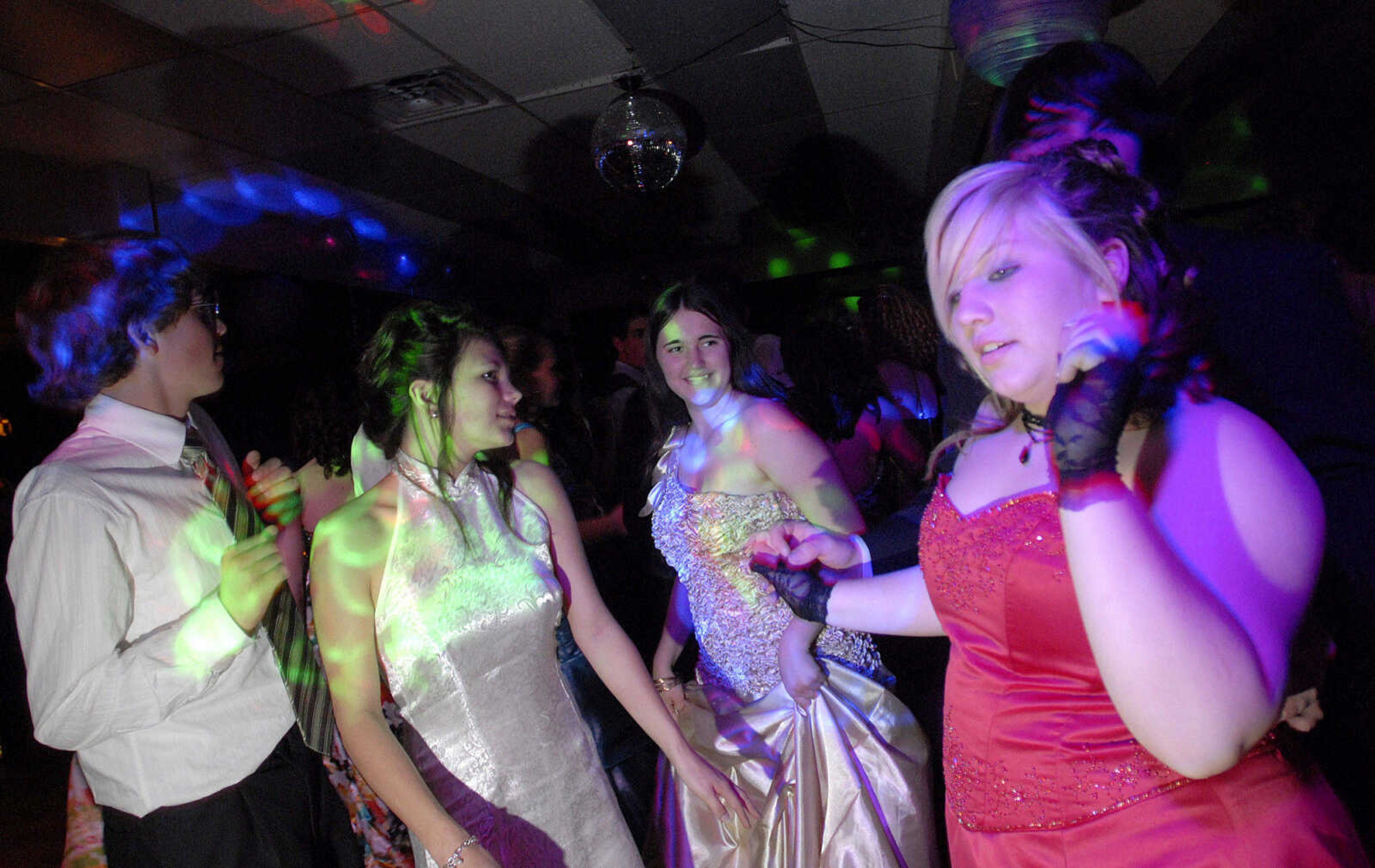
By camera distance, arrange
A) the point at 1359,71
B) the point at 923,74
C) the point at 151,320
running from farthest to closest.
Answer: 1. the point at 923,74
2. the point at 1359,71
3. the point at 151,320

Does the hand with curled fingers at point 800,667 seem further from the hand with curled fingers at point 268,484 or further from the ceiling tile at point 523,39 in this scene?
the ceiling tile at point 523,39

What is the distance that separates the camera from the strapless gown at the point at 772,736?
5.96 ft

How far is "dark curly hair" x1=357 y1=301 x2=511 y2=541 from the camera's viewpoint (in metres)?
1.70

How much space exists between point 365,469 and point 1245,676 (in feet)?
6.98

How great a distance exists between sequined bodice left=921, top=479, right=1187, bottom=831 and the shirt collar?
1389 millimetres

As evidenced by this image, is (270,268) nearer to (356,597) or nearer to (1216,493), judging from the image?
(356,597)

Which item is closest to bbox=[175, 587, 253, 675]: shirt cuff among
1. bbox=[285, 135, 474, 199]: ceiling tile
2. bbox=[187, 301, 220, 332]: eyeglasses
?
bbox=[187, 301, 220, 332]: eyeglasses

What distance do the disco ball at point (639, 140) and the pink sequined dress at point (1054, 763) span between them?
10.5 ft

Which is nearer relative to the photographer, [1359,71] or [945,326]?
[945,326]

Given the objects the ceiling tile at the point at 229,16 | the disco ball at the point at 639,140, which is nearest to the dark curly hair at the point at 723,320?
the disco ball at the point at 639,140

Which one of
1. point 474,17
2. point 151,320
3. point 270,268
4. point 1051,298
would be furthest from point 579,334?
point 1051,298

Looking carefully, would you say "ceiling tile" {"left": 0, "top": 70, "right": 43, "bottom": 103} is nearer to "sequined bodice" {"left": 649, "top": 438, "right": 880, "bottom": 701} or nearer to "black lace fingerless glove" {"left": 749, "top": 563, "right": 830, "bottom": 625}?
"sequined bodice" {"left": 649, "top": 438, "right": 880, "bottom": 701}

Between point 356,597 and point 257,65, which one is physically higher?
point 257,65

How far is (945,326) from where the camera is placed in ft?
3.90
